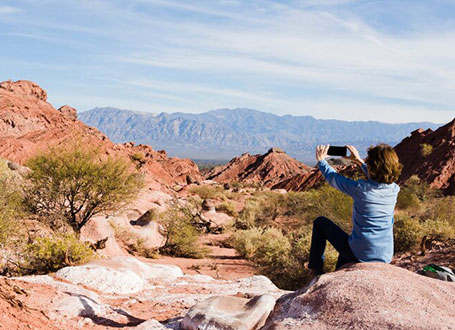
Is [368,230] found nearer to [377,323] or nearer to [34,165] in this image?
[377,323]

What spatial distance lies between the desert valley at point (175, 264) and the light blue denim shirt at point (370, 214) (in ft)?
0.57

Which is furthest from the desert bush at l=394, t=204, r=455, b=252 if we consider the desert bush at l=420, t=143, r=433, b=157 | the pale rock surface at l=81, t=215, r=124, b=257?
the desert bush at l=420, t=143, r=433, b=157

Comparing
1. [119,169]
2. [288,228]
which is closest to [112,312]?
[119,169]

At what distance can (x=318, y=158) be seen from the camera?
483cm

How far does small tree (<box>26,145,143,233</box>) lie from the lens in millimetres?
13633

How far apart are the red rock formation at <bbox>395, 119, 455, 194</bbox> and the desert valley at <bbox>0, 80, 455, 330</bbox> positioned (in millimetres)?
7932

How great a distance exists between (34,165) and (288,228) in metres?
14.6

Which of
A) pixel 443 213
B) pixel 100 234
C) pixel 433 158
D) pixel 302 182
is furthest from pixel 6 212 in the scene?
pixel 302 182

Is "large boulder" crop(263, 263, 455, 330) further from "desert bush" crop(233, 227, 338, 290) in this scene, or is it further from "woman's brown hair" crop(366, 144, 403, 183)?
"desert bush" crop(233, 227, 338, 290)

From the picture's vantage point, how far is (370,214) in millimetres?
4465

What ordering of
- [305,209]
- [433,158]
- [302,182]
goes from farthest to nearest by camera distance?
[302,182] < [433,158] < [305,209]

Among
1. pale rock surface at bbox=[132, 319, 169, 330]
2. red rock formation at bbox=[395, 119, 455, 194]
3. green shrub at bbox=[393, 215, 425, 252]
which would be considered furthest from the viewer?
red rock formation at bbox=[395, 119, 455, 194]

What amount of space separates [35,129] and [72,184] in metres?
37.6

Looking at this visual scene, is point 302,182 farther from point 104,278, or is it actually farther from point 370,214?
point 370,214
